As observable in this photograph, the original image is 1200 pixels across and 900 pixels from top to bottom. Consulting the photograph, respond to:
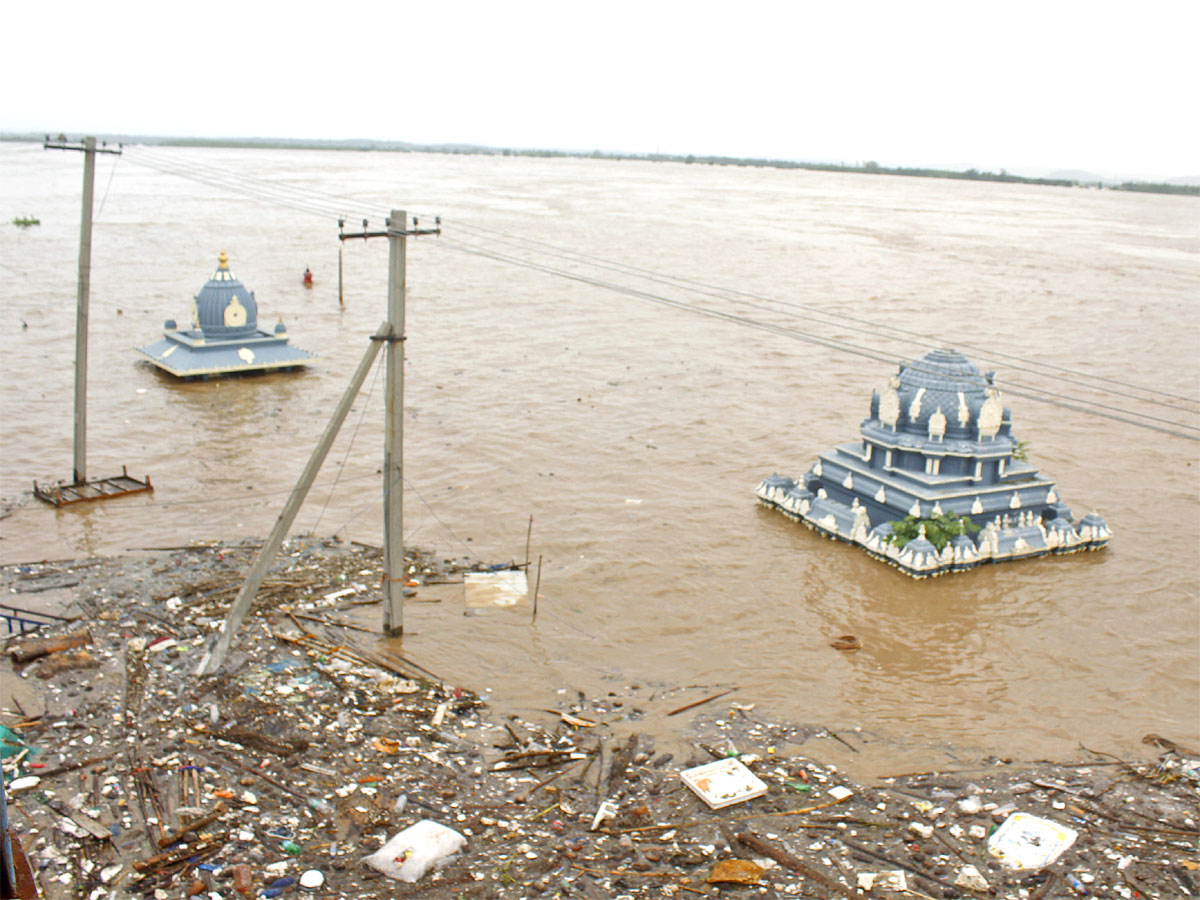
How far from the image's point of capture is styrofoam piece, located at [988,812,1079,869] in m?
9.68

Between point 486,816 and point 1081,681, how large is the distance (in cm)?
910

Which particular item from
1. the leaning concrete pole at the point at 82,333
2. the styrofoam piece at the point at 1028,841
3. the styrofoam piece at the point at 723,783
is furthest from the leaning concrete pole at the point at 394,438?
the leaning concrete pole at the point at 82,333

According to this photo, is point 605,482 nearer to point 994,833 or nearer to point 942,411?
point 942,411

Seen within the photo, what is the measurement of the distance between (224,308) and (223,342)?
987mm

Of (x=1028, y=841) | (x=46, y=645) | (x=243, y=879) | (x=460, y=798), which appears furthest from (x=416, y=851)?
(x=46, y=645)

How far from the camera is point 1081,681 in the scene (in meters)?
14.8

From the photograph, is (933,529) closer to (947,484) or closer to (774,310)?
(947,484)

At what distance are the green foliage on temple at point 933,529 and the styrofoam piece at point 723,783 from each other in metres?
7.89

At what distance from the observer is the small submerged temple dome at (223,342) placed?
2923 centimetres

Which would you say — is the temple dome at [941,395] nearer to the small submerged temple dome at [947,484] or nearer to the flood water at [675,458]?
the small submerged temple dome at [947,484]

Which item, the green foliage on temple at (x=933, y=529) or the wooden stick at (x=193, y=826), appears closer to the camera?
the wooden stick at (x=193, y=826)

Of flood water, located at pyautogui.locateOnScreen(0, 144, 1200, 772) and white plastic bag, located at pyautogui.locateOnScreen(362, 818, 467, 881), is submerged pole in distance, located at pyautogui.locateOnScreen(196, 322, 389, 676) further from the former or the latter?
white plastic bag, located at pyautogui.locateOnScreen(362, 818, 467, 881)

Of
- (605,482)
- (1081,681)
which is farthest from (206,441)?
(1081,681)

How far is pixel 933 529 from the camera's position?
58.5 ft
